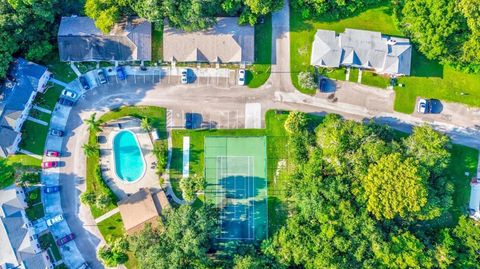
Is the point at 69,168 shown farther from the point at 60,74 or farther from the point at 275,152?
the point at 275,152

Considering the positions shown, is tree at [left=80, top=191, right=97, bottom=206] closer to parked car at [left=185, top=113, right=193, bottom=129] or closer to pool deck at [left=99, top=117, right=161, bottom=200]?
pool deck at [left=99, top=117, right=161, bottom=200]

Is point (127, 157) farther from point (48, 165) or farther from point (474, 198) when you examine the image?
point (474, 198)

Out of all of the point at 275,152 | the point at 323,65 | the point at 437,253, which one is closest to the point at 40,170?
the point at 275,152

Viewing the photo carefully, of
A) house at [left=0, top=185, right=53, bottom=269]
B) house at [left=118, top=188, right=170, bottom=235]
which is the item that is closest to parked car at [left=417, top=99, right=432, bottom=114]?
house at [left=118, top=188, right=170, bottom=235]

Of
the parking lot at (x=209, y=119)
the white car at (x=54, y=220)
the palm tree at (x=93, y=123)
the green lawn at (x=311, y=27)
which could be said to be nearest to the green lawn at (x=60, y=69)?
the palm tree at (x=93, y=123)

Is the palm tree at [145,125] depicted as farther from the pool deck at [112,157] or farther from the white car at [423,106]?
the white car at [423,106]

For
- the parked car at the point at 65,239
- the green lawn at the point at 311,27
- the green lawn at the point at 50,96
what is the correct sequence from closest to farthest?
the parked car at the point at 65,239 → the green lawn at the point at 50,96 → the green lawn at the point at 311,27

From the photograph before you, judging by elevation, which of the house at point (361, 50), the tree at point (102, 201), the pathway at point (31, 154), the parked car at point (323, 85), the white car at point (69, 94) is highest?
the house at point (361, 50)

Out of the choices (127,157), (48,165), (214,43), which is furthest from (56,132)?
(214,43)
